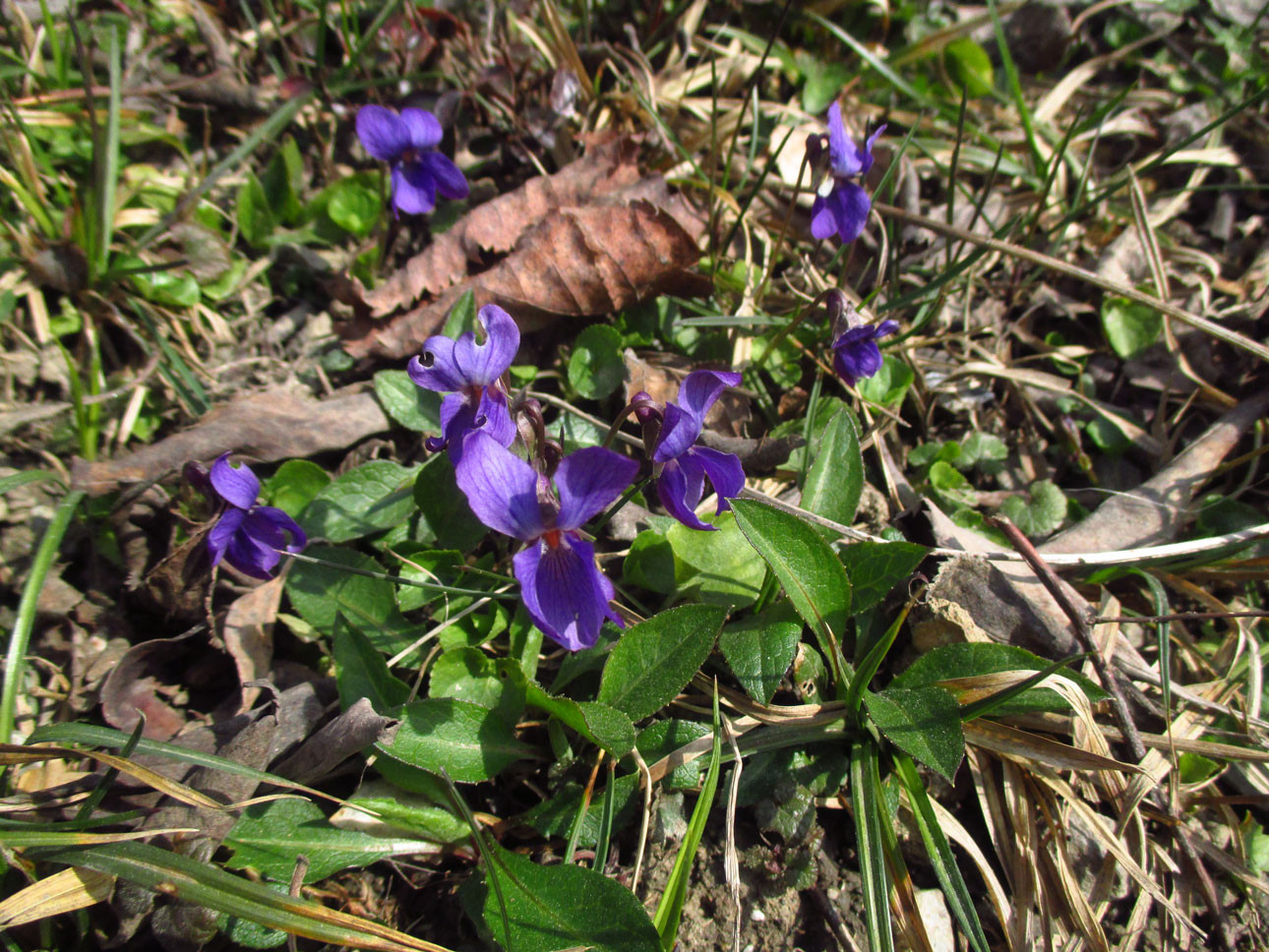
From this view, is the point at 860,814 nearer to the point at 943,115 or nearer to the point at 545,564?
the point at 545,564

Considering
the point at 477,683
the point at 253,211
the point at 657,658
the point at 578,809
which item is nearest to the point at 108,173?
the point at 253,211

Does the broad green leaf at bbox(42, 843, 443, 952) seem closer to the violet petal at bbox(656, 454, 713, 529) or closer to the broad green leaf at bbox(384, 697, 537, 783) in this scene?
the broad green leaf at bbox(384, 697, 537, 783)

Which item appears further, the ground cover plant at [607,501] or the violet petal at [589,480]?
the ground cover plant at [607,501]

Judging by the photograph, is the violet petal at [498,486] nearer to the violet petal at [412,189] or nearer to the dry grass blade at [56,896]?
the dry grass blade at [56,896]

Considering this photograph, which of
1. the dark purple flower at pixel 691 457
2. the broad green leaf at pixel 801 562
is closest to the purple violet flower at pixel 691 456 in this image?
the dark purple flower at pixel 691 457

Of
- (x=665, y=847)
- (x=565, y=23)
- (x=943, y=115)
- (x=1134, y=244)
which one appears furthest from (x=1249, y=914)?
(x=565, y=23)

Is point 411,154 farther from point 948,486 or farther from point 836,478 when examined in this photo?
point 948,486
